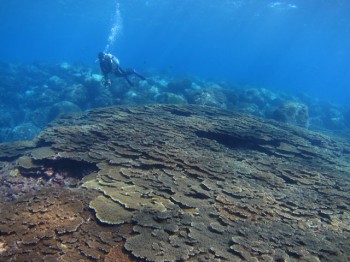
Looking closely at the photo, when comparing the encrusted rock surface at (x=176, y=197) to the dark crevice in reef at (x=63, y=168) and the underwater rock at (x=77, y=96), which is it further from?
the underwater rock at (x=77, y=96)

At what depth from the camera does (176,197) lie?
6.42 m

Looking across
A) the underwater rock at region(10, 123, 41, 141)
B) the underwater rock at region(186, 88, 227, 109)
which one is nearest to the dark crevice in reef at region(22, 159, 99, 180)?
the underwater rock at region(10, 123, 41, 141)

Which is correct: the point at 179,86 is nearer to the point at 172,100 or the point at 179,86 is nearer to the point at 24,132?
the point at 172,100

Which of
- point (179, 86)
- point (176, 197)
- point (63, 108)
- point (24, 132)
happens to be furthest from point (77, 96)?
point (176, 197)

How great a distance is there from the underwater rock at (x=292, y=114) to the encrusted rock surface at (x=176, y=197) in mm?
8704

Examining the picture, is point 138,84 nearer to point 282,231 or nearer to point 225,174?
point 225,174

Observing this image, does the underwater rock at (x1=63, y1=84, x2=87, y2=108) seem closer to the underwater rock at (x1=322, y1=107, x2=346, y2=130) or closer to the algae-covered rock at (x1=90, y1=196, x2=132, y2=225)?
the algae-covered rock at (x1=90, y1=196, x2=132, y2=225)

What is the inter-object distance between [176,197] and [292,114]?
57.6ft

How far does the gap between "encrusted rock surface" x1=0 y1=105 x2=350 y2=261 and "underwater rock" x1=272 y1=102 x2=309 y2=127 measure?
870cm

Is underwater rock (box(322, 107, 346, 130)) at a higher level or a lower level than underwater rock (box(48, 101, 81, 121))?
higher

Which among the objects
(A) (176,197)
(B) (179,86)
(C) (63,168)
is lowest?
(A) (176,197)

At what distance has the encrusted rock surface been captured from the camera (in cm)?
491

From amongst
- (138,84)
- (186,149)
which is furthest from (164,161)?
(138,84)

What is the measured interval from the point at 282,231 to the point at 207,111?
9983 mm
